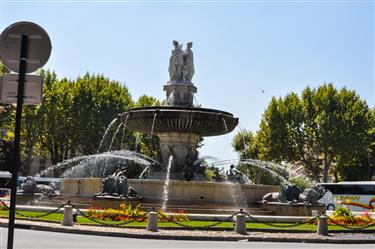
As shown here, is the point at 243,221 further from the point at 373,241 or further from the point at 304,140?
the point at 304,140

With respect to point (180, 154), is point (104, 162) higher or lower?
lower

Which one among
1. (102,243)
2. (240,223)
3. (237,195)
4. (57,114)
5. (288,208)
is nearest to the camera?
(102,243)

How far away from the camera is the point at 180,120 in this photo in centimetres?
2581

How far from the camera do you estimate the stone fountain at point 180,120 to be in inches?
1014

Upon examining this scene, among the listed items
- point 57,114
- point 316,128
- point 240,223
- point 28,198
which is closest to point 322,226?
point 240,223

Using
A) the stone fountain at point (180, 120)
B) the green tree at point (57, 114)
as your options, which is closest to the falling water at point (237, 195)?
the stone fountain at point (180, 120)

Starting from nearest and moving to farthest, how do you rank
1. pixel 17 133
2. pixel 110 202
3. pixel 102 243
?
pixel 17 133
pixel 102 243
pixel 110 202

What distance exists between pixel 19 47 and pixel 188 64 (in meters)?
22.7

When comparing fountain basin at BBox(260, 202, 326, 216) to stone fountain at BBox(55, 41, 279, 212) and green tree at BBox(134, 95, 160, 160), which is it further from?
green tree at BBox(134, 95, 160, 160)

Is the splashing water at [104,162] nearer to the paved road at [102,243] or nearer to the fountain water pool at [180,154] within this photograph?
the fountain water pool at [180,154]

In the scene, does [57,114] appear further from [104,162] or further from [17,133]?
[17,133]

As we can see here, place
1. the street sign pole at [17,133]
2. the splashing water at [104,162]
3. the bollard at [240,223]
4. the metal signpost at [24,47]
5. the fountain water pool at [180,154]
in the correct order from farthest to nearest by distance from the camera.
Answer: the splashing water at [104,162] < the fountain water pool at [180,154] < the bollard at [240,223] < the metal signpost at [24,47] < the street sign pole at [17,133]

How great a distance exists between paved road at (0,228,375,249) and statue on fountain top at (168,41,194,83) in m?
14.9

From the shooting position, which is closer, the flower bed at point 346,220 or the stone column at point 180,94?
the flower bed at point 346,220
